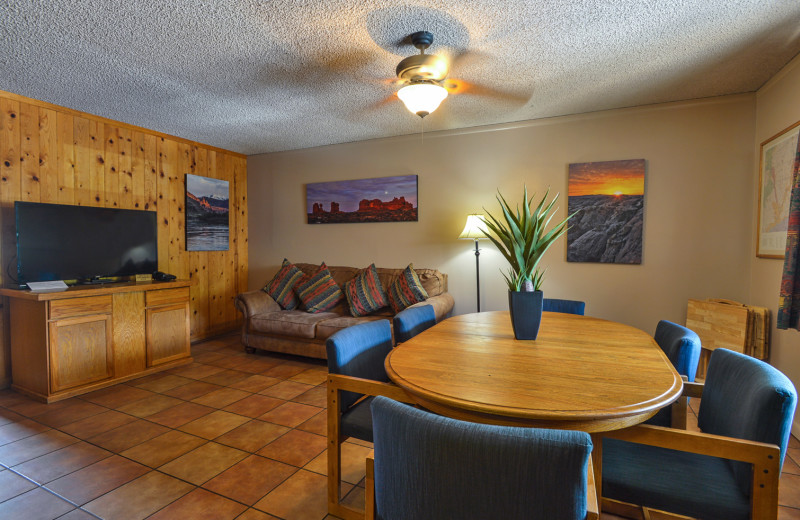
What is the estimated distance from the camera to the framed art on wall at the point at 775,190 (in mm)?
2508

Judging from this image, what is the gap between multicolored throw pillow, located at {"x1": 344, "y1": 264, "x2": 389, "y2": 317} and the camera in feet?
13.0

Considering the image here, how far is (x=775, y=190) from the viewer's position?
270 centimetres

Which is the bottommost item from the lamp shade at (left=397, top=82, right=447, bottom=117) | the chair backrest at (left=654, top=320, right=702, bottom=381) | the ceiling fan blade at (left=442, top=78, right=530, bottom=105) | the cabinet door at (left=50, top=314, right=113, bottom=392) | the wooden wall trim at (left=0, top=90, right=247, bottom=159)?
the cabinet door at (left=50, top=314, right=113, bottom=392)

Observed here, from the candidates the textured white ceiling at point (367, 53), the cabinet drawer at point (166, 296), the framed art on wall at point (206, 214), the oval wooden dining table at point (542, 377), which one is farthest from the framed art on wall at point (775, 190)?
the framed art on wall at point (206, 214)

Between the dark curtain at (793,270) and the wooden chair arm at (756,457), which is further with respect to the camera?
the dark curtain at (793,270)

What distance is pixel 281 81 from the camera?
113 inches

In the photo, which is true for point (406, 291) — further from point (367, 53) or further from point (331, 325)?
point (367, 53)

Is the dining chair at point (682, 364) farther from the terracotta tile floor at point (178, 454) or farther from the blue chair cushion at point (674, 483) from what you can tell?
the terracotta tile floor at point (178, 454)

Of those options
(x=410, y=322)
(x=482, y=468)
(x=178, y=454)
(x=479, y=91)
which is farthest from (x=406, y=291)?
(x=482, y=468)

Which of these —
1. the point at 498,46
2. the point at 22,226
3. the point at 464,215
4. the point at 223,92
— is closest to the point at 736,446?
the point at 498,46

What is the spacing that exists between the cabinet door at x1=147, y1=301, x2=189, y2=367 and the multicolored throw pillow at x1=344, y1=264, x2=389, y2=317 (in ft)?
5.41

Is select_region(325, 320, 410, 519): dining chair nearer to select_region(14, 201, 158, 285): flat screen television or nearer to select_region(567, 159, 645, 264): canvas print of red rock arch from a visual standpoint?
select_region(567, 159, 645, 264): canvas print of red rock arch

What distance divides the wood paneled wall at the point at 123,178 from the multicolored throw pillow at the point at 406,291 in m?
2.48

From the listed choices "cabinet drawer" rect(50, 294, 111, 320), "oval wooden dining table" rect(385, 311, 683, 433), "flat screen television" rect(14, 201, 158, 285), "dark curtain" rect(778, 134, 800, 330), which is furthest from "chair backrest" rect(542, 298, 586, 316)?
"flat screen television" rect(14, 201, 158, 285)
